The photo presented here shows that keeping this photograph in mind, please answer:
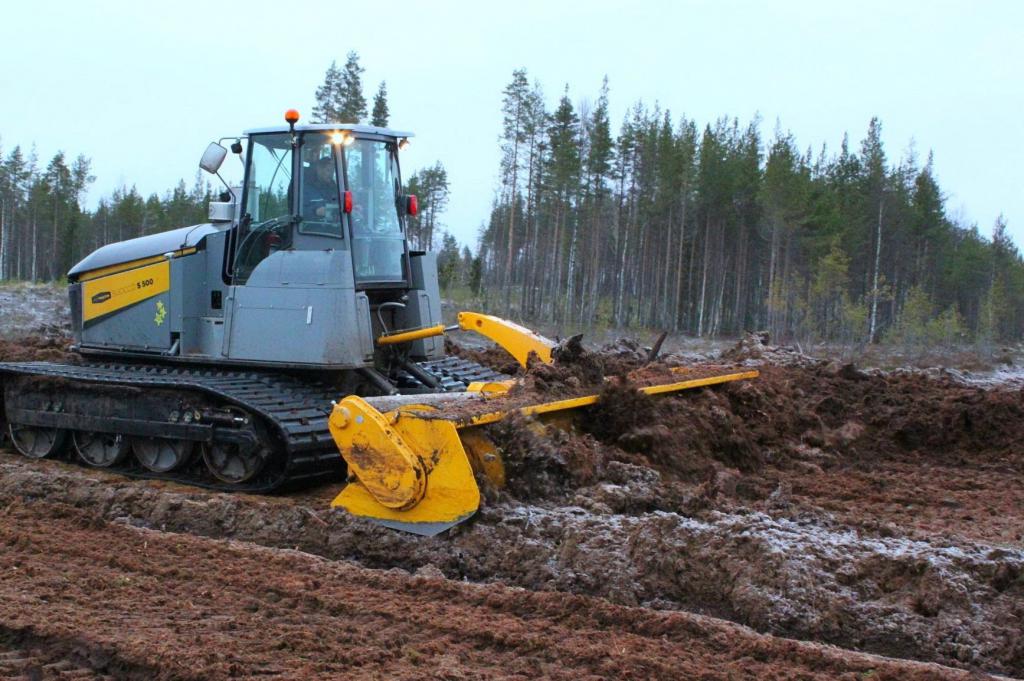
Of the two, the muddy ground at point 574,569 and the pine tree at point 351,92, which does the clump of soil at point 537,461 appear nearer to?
the muddy ground at point 574,569

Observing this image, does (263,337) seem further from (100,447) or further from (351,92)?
(351,92)

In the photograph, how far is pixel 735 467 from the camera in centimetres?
730

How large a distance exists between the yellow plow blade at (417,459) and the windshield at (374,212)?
1.92 meters

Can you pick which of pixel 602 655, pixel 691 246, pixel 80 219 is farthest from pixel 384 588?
pixel 80 219

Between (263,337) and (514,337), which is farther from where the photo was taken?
(514,337)

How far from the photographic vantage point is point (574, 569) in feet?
16.3

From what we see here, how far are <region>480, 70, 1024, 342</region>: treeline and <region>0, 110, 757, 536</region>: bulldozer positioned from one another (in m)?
29.4

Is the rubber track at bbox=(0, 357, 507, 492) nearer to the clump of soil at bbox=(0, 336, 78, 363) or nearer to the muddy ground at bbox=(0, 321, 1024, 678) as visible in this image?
the muddy ground at bbox=(0, 321, 1024, 678)

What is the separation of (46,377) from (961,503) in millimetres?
7499

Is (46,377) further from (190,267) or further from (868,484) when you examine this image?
(868,484)

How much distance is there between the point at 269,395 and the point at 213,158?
1.92 meters

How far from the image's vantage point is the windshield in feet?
25.7

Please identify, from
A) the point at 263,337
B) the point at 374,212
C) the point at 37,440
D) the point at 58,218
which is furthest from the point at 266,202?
the point at 58,218

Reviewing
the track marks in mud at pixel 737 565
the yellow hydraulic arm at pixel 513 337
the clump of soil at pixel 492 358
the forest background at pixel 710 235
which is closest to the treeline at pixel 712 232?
the forest background at pixel 710 235
